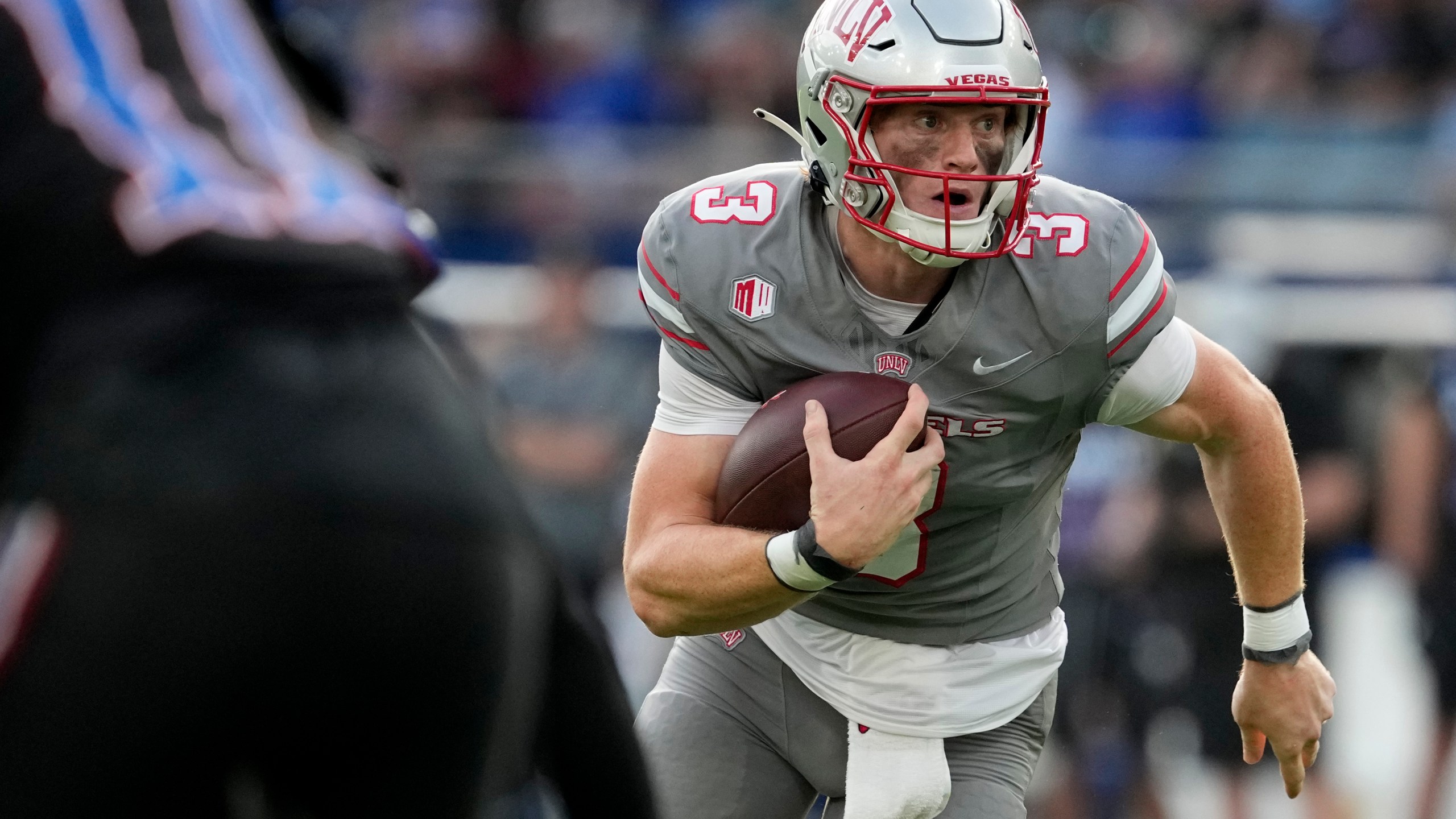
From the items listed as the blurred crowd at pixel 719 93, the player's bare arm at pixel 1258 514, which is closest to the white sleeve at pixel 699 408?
the player's bare arm at pixel 1258 514

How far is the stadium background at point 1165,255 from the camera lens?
19.7 feet

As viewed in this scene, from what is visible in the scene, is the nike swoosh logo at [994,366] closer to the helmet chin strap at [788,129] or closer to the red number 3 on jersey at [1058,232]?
the red number 3 on jersey at [1058,232]

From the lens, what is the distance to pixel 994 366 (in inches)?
108

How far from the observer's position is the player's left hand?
9.91 feet

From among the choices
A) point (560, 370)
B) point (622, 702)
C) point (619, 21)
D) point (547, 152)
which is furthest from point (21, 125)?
point (619, 21)

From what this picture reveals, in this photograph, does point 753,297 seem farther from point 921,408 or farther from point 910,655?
point 910,655

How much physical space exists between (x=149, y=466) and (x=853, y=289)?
144 cm

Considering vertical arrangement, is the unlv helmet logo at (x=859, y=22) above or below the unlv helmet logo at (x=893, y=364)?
above

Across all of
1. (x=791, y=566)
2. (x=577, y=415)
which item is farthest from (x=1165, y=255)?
(x=791, y=566)

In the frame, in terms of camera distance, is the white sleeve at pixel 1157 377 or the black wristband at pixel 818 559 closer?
the black wristband at pixel 818 559

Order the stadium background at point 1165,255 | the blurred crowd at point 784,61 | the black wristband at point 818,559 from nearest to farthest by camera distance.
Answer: the black wristband at point 818,559 < the stadium background at point 1165,255 < the blurred crowd at point 784,61

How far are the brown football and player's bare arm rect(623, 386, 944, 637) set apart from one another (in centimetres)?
3

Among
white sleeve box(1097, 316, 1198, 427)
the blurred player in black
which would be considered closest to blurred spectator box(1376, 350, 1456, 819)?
white sleeve box(1097, 316, 1198, 427)

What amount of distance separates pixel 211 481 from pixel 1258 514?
1.90 m
